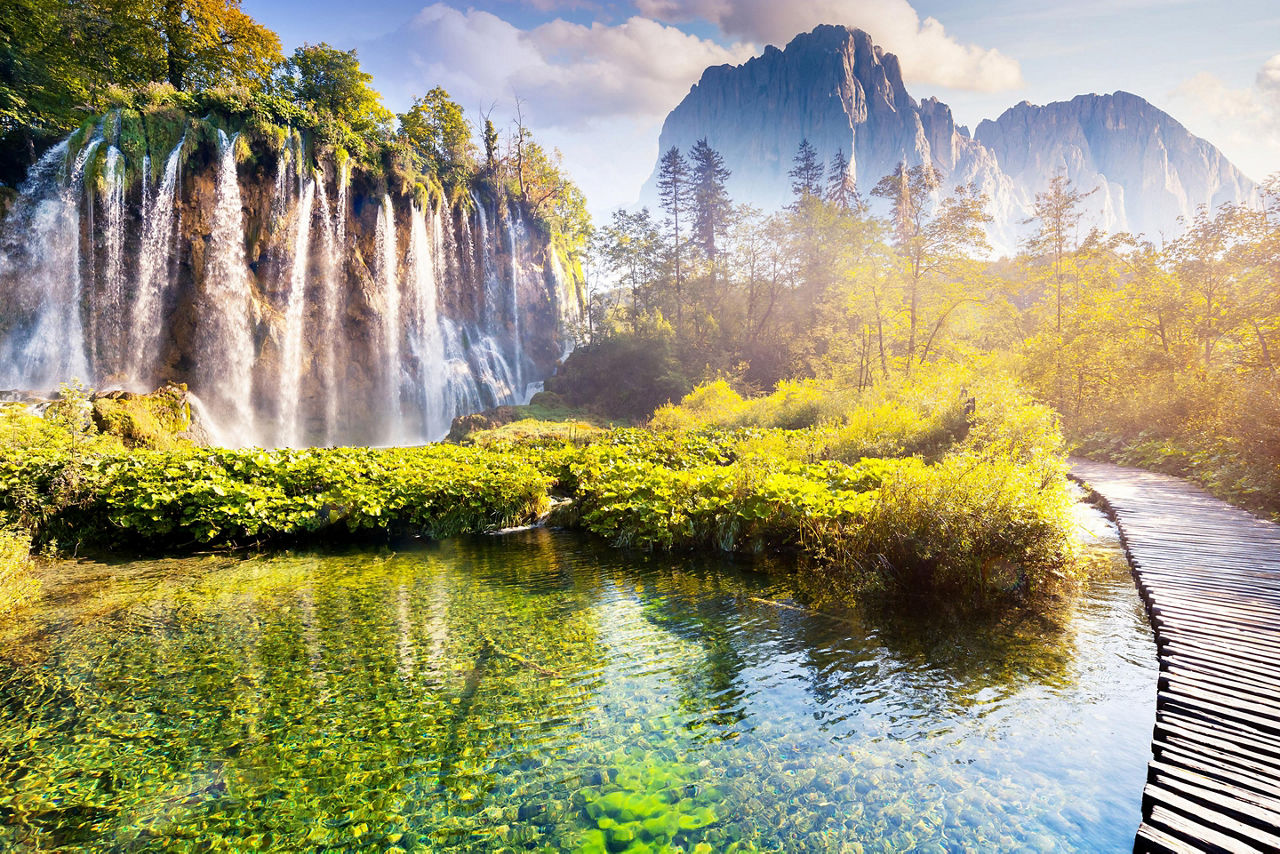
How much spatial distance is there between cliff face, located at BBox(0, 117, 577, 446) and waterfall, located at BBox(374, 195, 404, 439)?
0.25 ft

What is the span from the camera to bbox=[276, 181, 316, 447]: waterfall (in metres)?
26.2

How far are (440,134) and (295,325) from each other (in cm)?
1934

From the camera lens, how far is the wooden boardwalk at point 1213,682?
2693 millimetres

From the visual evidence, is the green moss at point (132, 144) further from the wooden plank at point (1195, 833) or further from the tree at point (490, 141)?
the wooden plank at point (1195, 833)

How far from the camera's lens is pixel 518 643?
209 inches

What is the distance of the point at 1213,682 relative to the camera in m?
3.85

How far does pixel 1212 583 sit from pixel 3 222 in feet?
111

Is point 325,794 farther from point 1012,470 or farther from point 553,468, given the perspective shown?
point 553,468

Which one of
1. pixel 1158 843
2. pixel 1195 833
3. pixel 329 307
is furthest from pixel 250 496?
pixel 329 307

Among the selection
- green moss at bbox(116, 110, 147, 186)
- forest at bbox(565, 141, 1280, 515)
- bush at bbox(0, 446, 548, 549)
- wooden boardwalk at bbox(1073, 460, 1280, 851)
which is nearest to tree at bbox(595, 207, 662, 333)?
forest at bbox(565, 141, 1280, 515)

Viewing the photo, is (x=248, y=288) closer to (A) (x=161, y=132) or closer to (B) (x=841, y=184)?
(A) (x=161, y=132)

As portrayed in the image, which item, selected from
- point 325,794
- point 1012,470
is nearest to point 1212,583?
point 1012,470

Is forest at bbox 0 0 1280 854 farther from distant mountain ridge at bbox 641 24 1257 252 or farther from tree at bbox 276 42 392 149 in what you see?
distant mountain ridge at bbox 641 24 1257 252

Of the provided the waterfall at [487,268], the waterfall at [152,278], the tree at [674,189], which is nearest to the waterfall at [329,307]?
the waterfall at [152,278]
